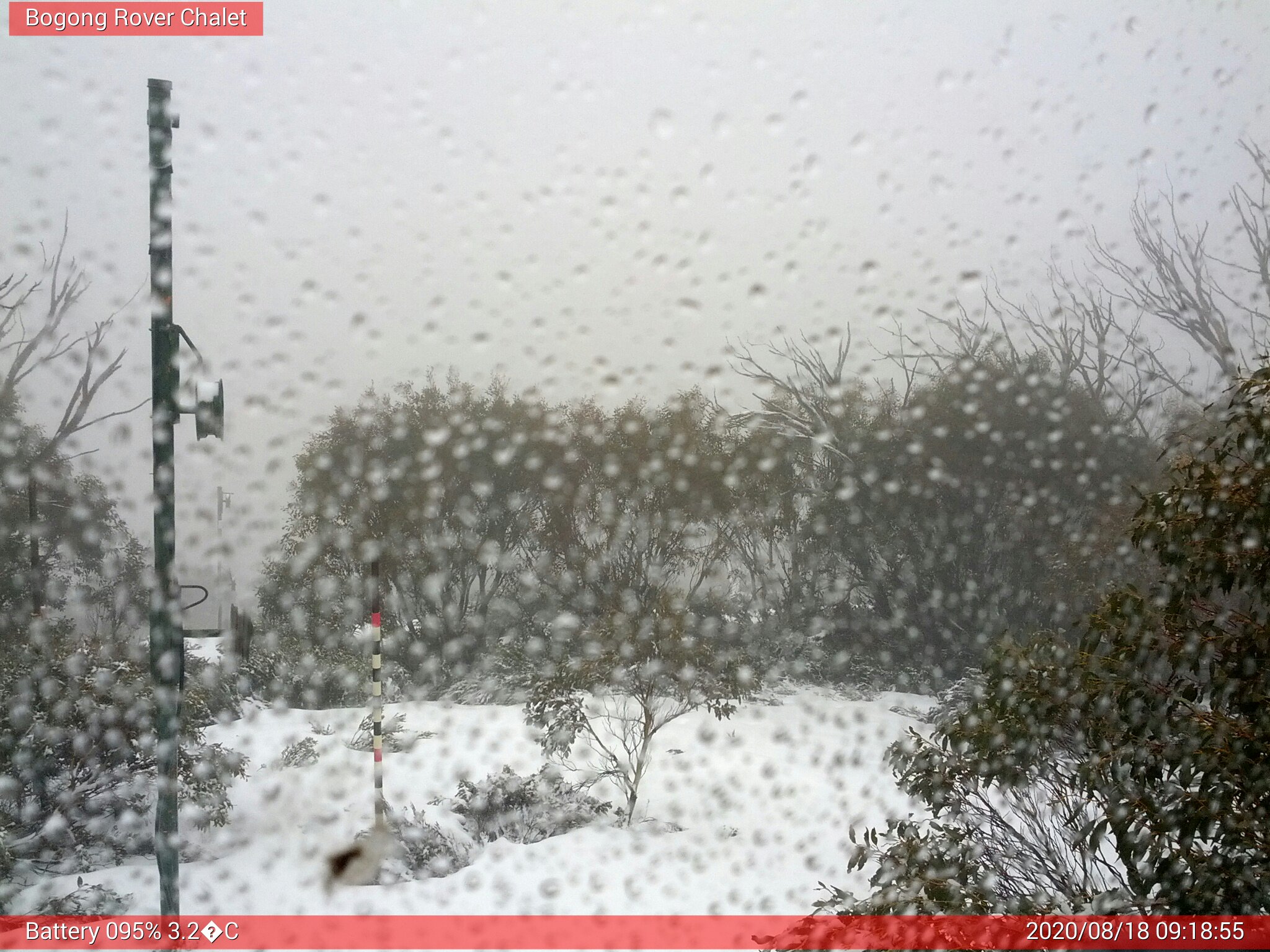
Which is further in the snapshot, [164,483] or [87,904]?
[87,904]

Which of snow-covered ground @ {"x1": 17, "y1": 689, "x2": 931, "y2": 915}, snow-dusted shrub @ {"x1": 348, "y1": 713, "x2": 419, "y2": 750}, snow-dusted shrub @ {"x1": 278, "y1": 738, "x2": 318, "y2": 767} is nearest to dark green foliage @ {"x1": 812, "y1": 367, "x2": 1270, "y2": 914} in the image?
snow-covered ground @ {"x1": 17, "y1": 689, "x2": 931, "y2": 915}

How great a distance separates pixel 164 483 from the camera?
309 cm

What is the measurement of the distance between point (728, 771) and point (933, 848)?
3.56 metres

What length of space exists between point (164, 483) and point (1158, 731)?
10.1 ft

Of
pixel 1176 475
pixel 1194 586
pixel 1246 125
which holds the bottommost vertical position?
pixel 1194 586

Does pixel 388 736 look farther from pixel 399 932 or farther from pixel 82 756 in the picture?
pixel 399 932

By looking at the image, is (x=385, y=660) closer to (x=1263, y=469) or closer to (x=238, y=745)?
(x=238, y=745)

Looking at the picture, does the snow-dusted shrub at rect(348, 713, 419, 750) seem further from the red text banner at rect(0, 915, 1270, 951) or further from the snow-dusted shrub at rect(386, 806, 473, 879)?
the red text banner at rect(0, 915, 1270, 951)

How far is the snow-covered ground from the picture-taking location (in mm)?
3713

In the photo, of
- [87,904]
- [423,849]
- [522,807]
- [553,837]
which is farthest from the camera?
[522,807]

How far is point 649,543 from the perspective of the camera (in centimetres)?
777

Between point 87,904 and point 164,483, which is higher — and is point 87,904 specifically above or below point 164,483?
below

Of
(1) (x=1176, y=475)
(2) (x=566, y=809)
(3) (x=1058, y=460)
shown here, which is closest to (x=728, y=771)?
(2) (x=566, y=809)

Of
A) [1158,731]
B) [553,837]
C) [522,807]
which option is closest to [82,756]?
[522,807]
